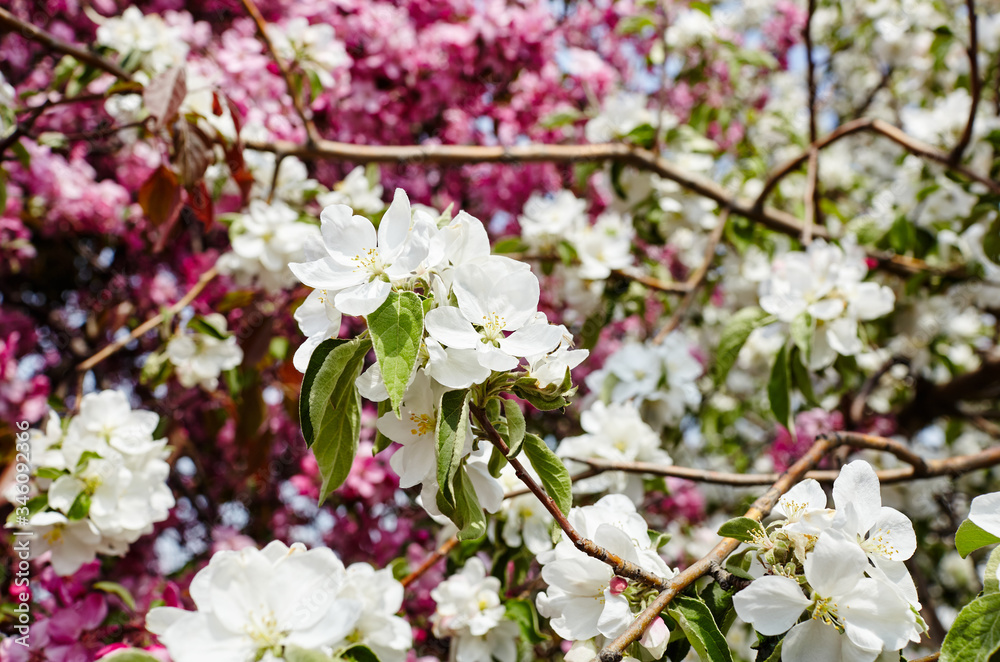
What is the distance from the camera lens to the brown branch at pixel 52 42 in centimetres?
152

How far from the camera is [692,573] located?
0.81 metres

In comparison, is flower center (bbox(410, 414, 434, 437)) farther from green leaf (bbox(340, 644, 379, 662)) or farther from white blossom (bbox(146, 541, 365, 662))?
green leaf (bbox(340, 644, 379, 662))

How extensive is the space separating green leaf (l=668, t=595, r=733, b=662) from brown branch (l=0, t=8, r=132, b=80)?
170 centimetres

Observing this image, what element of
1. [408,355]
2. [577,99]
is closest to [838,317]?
[408,355]

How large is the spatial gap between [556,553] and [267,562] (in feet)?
1.30

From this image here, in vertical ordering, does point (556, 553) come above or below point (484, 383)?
below

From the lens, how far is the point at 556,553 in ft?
3.05

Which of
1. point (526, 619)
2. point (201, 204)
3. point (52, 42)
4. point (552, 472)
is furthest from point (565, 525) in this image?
point (52, 42)

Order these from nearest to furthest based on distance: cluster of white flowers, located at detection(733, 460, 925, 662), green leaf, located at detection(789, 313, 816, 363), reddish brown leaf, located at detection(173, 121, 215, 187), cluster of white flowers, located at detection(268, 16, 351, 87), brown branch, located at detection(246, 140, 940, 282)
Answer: cluster of white flowers, located at detection(733, 460, 925, 662) → green leaf, located at detection(789, 313, 816, 363) → reddish brown leaf, located at detection(173, 121, 215, 187) → brown branch, located at detection(246, 140, 940, 282) → cluster of white flowers, located at detection(268, 16, 351, 87)

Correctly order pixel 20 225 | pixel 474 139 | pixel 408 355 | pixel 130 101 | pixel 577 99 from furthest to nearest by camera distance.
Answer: pixel 577 99 → pixel 474 139 → pixel 20 225 → pixel 130 101 → pixel 408 355

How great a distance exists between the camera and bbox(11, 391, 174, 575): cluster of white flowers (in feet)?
4.15

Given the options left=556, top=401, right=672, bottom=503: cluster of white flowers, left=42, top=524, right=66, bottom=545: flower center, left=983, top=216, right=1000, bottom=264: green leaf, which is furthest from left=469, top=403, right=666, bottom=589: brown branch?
left=983, top=216, right=1000, bottom=264: green leaf

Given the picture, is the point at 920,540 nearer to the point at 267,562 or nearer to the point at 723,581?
the point at 723,581

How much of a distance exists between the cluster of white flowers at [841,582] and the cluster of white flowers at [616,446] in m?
0.58
